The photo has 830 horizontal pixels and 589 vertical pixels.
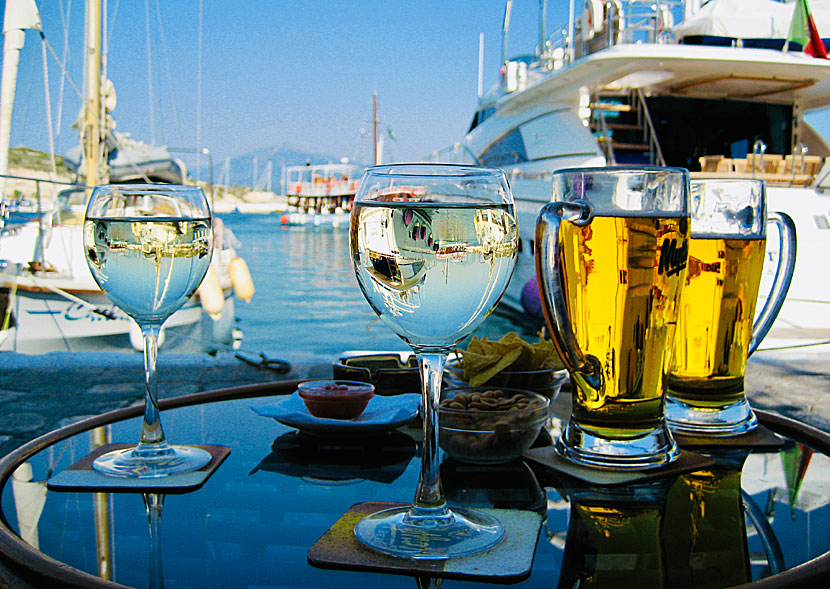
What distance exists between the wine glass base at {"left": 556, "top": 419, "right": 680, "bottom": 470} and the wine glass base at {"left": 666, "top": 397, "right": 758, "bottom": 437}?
0.13m

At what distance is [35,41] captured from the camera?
21.7 ft

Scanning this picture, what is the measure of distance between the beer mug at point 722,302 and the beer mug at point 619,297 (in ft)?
0.42

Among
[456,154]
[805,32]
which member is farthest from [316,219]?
[805,32]

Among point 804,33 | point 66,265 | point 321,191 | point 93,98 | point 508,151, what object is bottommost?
point 66,265

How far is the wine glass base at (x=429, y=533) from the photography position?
1.56ft

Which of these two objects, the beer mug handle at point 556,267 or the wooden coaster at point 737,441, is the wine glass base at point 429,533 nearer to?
the beer mug handle at point 556,267

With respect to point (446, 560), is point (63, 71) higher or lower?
higher

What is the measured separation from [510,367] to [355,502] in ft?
1.02

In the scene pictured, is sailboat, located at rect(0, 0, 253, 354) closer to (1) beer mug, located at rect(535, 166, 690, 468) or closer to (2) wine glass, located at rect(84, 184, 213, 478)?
(2) wine glass, located at rect(84, 184, 213, 478)

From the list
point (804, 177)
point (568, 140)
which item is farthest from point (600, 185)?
point (568, 140)

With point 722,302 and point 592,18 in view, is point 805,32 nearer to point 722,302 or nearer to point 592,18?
point 592,18

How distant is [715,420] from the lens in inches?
32.5

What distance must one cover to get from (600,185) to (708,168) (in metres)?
8.08

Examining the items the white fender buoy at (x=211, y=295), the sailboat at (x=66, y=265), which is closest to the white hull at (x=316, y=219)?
the sailboat at (x=66, y=265)
